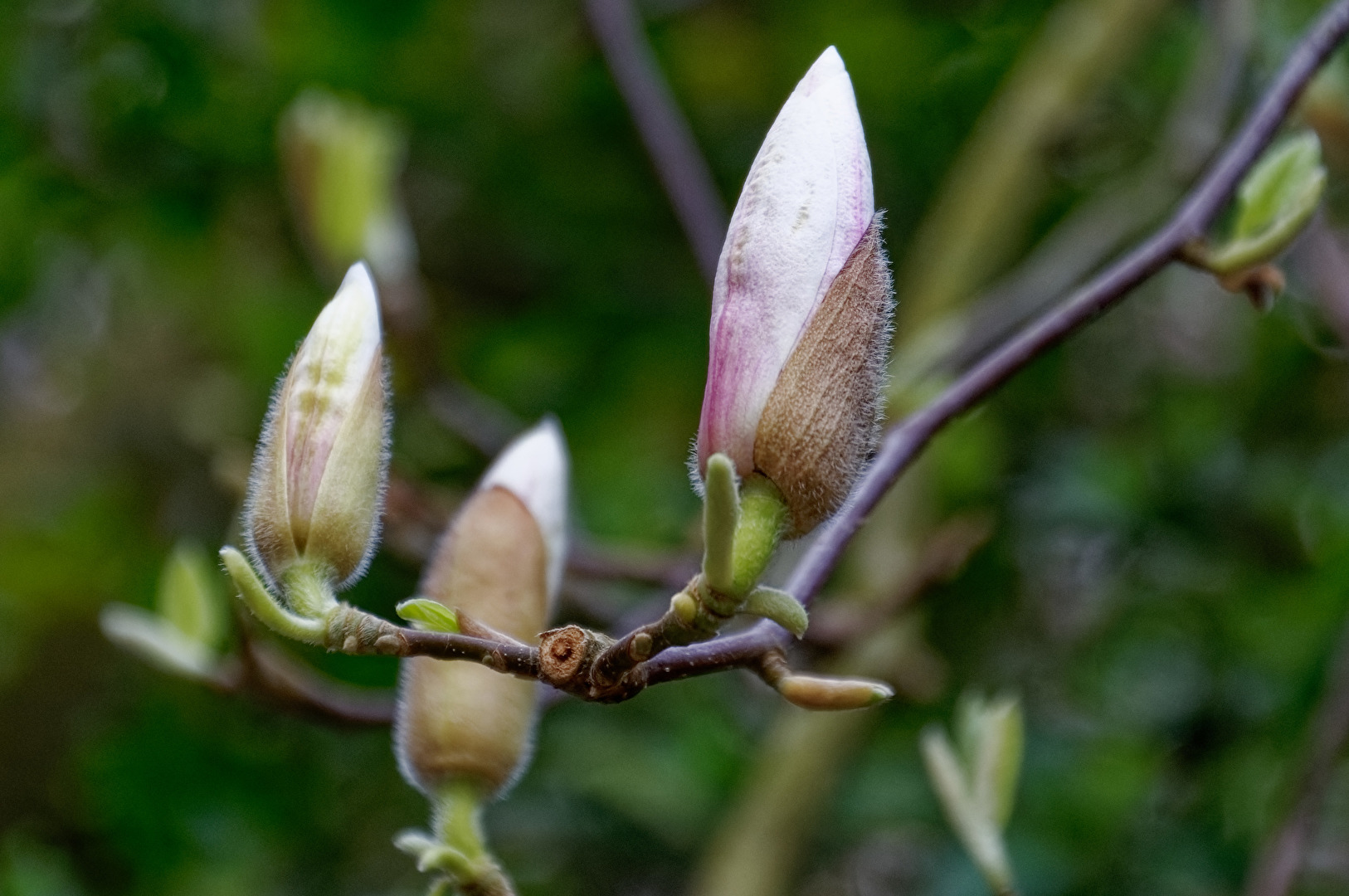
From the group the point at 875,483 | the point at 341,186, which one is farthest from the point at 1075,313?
the point at 341,186

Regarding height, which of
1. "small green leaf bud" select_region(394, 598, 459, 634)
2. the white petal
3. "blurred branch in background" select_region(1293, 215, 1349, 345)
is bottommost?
"blurred branch in background" select_region(1293, 215, 1349, 345)

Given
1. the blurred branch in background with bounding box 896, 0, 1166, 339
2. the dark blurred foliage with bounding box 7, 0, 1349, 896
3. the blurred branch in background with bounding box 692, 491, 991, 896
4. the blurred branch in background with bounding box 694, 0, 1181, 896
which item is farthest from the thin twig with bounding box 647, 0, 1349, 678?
the blurred branch in background with bounding box 896, 0, 1166, 339

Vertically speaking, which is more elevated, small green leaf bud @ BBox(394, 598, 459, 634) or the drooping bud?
small green leaf bud @ BBox(394, 598, 459, 634)

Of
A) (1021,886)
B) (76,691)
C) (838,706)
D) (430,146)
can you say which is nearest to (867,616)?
(1021,886)

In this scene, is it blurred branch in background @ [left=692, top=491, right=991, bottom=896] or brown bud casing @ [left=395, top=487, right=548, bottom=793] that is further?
blurred branch in background @ [left=692, top=491, right=991, bottom=896]

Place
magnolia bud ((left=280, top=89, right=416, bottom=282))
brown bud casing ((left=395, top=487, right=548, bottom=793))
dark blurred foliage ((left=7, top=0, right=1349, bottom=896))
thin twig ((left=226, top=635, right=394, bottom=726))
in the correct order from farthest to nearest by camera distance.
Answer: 1. dark blurred foliage ((left=7, top=0, right=1349, bottom=896))
2. magnolia bud ((left=280, top=89, right=416, bottom=282))
3. thin twig ((left=226, top=635, right=394, bottom=726))
4. brown bud casing ((left=395, top=487, right=548, bottom=793))

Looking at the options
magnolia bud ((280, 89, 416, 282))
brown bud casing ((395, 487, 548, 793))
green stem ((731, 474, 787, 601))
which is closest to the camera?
green stem ((731, 474, 787, 601))

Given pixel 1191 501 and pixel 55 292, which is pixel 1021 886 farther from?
pixel 55 292

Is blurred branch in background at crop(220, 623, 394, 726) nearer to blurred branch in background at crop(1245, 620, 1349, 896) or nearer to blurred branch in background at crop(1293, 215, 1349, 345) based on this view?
blurred branch in background at crop(1245, 620, 1349, 896)
